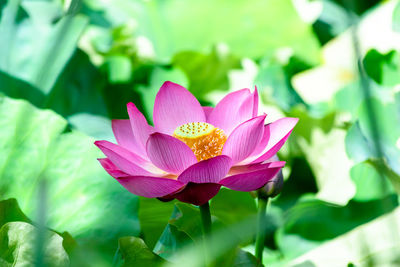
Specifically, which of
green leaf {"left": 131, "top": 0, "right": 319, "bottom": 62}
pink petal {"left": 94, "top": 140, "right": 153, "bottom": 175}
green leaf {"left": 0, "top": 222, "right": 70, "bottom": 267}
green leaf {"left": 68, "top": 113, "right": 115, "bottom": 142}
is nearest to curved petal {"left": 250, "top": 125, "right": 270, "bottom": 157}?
pink petal {"left": 94, "top": 140, "right": 153, "bottom": 175}

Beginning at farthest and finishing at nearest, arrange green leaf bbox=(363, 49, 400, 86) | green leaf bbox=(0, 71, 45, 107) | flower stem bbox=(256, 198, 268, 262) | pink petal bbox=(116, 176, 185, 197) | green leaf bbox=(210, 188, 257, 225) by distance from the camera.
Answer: green leaf bbox=(363, 49, 400, 86) < green leaf bbox=(0, 71, 45, 107) < green leaf bbox=(210, 188, 257, 225) < flower stem bbox=(256, 198, 268, 262) < pink petal bbox=(116, 176, 185, 197)

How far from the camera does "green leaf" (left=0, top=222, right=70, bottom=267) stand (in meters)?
0.51

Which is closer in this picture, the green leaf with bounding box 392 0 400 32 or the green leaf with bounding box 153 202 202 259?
the green leaf with bounding box 153 202 202 259

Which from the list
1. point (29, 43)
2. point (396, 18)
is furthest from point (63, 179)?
point (396, 18)

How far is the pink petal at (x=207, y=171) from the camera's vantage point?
1.42 feet

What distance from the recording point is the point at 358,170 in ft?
2.65

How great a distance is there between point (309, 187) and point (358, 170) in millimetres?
141

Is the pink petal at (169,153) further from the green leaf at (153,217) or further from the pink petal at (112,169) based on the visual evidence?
the green leaf at (153,217)

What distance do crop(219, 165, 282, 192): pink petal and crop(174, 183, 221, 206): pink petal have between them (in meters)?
0.01

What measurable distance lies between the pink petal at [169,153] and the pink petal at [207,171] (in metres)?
0.03

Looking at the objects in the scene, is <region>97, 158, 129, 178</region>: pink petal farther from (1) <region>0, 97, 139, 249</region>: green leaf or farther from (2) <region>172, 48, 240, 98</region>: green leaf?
(2) <region>172, 48, 240, 98</region>: green leaf

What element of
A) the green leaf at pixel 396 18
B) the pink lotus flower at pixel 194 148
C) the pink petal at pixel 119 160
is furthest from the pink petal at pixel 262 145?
the green leaf at pixel 396 18

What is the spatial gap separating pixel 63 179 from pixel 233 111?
0.28 meters

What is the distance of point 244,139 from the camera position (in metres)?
0.47
